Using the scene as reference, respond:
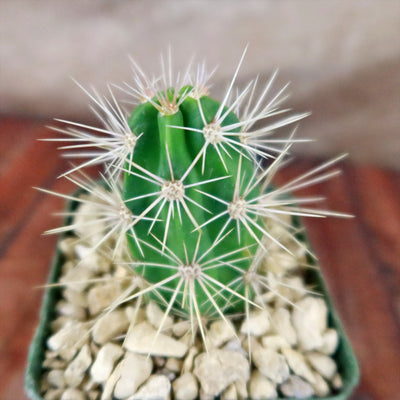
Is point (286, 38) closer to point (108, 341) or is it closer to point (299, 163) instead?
point (299, 163)

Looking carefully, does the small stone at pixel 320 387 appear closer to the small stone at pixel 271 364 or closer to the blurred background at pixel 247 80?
the small stone at pixel 271 364

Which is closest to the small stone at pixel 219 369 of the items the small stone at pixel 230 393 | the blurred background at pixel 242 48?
the small stone at pixel 230 393

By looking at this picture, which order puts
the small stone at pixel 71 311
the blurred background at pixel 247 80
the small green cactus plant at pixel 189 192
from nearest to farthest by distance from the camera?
the small green cactus plant at pixel 189 192
the small stone at pixel 71 311
the blurred background at pixel 247 80

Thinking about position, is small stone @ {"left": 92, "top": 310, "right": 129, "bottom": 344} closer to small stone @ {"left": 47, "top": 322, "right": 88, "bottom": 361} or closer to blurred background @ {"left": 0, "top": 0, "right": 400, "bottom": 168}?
small stone @ {"left": 47, "top": 322, "right": 88, "bottom": 361}

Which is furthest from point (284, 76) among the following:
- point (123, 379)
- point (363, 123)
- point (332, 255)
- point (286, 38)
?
point (123, 379)

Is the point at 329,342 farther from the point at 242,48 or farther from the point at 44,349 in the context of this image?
the point at 242,48

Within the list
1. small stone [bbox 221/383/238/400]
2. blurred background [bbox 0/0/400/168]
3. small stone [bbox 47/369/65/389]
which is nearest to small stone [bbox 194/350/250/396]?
small stone [bbox 221/383/238/400]
